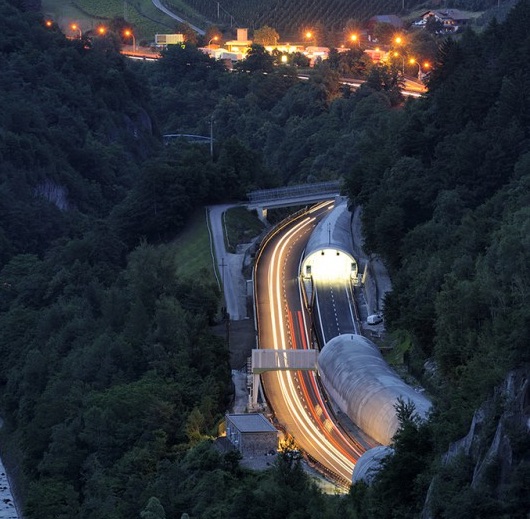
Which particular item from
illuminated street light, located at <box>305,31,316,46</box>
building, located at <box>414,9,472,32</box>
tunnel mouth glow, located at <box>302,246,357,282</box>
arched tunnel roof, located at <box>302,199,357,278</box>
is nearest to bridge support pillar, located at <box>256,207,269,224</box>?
arched tunnel roof, located at <box>302,199,357,278</box>

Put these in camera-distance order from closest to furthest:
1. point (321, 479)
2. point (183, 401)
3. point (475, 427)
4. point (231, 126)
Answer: point (475, 427), point (321, 479), point (183, 401), point (231, 126)

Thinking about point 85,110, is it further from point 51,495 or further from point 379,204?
point 51,495

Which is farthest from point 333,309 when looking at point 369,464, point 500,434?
point 500,434

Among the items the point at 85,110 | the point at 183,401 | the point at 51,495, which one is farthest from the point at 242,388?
the point at 85,110

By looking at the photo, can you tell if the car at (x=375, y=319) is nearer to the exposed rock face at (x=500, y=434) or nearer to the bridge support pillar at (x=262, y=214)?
the bridge support pillar at (x=262, y=214)

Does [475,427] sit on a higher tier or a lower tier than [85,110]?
lower

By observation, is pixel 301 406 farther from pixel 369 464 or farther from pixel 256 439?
pixel 369 464

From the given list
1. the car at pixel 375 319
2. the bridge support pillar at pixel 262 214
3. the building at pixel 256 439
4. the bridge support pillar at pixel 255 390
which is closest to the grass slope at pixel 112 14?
the bridge support pillar at pixel 262 214
